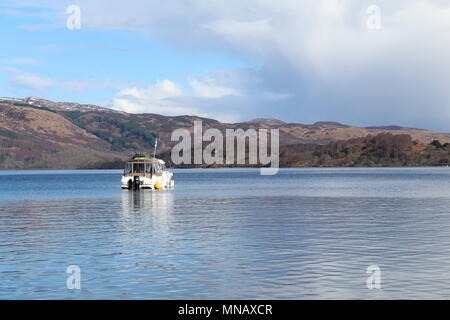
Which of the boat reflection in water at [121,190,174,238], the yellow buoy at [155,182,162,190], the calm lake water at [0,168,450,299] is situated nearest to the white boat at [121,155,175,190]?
the yellow buoy at [155,182,162,190]

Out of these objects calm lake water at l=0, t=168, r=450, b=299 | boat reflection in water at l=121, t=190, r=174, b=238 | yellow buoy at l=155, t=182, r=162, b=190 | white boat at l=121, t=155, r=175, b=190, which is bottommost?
boat reflection in water at l=121, t=190, r=174, b=238

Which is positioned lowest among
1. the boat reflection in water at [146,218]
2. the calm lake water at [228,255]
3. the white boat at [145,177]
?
the boat reflection in water at [146,218]

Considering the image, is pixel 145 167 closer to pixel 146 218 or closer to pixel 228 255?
pixel 146 218

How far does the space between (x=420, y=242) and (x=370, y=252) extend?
5523 millimetres

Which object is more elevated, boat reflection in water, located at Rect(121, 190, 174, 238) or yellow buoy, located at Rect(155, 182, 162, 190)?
yellow buoy, located at Rect(155, 182, 162, 190)

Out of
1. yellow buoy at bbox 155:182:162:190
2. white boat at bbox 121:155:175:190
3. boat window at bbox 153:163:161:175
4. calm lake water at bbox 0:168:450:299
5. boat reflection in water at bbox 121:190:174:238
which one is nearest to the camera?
calm lake water at bbox 0:168:450:299

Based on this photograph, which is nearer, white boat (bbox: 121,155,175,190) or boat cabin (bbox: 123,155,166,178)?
white boat (bbox: 121,155,175,190)

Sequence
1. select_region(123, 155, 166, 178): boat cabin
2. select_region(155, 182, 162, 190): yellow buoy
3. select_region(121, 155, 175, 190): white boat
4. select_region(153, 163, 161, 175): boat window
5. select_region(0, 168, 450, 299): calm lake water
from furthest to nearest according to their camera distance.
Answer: select_region(153, 163, 161, 175): boat window
select_region(123, 155, 166, 178): boat cabin
select_region(155, 182, 162, 190): yellow buoy
select_region(121, 155, 175, 190): white boat
select_region(0, 168, 450, 299): calm lake water

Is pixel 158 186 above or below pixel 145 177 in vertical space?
below

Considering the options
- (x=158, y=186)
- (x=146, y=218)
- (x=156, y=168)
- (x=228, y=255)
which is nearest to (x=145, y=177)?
(x=158, y=186)

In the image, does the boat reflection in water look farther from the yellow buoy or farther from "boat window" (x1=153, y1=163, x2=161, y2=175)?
"boat window" (x1=153, y1=163, x2=161, y2=175)

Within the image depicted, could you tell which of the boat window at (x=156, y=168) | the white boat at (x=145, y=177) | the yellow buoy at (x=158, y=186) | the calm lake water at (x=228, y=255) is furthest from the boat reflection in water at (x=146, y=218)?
the boat window at (x=156, y=168)

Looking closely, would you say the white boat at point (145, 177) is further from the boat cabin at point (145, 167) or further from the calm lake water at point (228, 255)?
the calm lake water at point (228, 255)
